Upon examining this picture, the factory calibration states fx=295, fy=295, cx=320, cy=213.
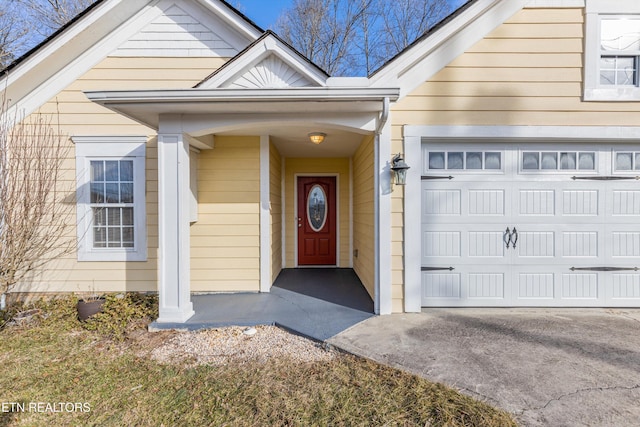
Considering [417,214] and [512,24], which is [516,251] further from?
[512,24]

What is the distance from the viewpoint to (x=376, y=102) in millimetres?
3311

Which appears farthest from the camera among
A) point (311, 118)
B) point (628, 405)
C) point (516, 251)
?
point (516, 251)

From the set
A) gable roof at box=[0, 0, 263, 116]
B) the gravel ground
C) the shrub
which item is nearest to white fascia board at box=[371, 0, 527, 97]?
gable roof at box=[0, 0, 263, 116]

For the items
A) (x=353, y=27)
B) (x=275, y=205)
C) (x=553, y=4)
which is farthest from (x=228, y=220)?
(x=353, y=27)

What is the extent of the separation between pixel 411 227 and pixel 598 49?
324 centimetres

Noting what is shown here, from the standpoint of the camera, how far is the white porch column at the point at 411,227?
147 inches

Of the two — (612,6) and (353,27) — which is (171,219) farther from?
(353,27)

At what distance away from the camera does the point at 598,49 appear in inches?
146

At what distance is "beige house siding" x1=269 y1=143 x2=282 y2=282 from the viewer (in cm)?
514

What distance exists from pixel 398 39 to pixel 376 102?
10.5 meters

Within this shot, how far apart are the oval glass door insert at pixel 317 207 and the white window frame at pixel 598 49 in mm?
4599

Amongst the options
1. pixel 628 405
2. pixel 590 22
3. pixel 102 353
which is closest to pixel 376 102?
pixel 590 22

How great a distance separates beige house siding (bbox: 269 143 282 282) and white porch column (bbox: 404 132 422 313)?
2334 mm

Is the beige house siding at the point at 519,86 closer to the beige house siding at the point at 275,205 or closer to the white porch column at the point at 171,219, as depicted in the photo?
the beige house siding at the point at 275,205
